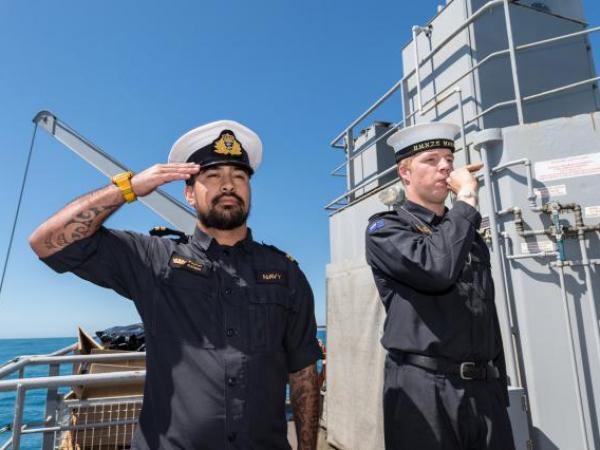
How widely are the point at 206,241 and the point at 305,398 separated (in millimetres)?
929

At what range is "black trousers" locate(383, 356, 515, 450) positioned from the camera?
2.02m

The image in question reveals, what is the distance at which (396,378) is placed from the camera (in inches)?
88.6

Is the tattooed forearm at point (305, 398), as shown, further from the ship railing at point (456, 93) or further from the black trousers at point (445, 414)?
the ship railing at point (456, 93)

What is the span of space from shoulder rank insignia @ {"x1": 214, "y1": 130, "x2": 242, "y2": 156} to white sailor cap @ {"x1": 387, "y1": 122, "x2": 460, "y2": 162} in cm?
113

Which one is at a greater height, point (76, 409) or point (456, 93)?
point (456, 93)

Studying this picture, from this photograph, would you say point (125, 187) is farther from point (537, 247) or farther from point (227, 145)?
point (537, 247)

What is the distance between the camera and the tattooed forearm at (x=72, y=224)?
5.67ft

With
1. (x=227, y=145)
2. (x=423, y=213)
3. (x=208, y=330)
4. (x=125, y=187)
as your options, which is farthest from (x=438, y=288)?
(x=125, y=187)

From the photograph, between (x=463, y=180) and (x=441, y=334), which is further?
(x=463, y=180)

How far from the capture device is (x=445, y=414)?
6.75ft

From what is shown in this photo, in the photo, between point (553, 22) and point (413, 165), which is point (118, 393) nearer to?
point (413, 165)

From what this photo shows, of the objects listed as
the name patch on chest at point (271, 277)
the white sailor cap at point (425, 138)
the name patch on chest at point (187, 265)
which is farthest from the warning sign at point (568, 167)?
the name patch on chest at point (187, 265)

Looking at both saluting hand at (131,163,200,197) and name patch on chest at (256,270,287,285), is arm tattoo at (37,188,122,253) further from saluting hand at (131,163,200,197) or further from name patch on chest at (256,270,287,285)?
name patch on chest at (256,270,287,285)

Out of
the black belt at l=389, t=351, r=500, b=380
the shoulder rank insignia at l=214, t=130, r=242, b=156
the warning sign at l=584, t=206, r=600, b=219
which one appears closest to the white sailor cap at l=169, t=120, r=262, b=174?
the shoulder rank insignia at l=214, t=130, r=242, b=156
